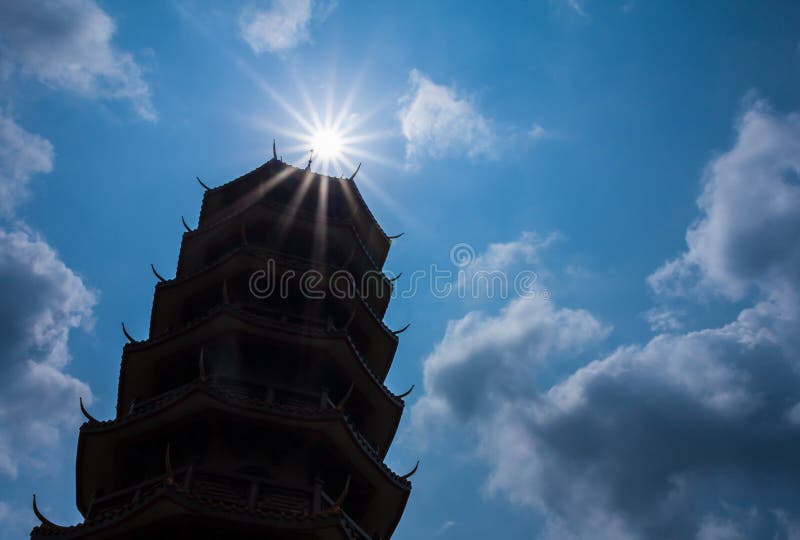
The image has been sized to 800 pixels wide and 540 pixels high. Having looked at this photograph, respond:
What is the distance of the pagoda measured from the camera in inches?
691

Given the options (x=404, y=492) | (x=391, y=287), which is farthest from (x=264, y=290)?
(x=404, y=492)

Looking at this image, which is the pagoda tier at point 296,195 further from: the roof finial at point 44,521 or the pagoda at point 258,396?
the roof finial at point 44,521

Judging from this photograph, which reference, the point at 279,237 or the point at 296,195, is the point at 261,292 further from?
the point at 296,195

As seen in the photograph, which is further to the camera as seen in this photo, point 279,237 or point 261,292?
point 279,237

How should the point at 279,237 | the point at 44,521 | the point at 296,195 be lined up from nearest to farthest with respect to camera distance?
the point at 44,521 < the point at 279,237 < the point at 296,195

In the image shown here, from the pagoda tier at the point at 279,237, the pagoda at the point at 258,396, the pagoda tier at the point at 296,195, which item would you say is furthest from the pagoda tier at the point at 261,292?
the pagoda tier at the point at 296,195

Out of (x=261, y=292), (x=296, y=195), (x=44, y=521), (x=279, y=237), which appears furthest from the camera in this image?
(x=296, y=195)

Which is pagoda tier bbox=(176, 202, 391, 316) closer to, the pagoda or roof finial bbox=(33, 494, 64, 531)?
the pagoda

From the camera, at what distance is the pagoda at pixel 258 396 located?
17.5m

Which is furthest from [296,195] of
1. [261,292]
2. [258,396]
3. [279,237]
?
[258,396]

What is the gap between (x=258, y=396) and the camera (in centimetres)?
2273

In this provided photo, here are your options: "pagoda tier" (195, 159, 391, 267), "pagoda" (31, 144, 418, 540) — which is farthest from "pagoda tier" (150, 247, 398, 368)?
"pagoda tier" (195, 159, 391, 267)

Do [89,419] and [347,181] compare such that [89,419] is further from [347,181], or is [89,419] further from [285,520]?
[347,181]

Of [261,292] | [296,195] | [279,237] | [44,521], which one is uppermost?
[296,195]
